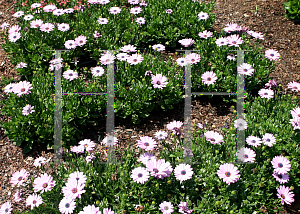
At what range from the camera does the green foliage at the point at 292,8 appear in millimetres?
6515

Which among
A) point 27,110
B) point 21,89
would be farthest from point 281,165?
point 21,89

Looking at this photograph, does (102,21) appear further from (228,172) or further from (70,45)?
(228,172)

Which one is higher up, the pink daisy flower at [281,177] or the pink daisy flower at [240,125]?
the pink daisy flower at [240,125]

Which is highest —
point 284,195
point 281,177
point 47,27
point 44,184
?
point 47,27

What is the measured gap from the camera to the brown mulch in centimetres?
405

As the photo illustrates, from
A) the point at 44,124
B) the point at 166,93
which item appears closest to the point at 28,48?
the point at 44,124

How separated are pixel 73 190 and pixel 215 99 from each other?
3.03 m

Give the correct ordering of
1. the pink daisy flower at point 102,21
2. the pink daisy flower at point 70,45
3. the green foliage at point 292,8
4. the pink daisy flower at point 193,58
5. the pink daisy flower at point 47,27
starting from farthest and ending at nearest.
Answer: the green foliage at point 292,8
the pink daisy flower at point 102,21
the pink daisy flower at point 47,27
the pink daisy flower at point 70,45
the pink daisy flower at point 193,58

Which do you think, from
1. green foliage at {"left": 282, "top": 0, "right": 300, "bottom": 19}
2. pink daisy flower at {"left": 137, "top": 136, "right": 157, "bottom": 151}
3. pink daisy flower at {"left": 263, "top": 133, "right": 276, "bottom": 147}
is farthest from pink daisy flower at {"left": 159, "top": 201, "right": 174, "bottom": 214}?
green foliage at {"left": 282, "top": 0, "right": 300, "bottom": 19}

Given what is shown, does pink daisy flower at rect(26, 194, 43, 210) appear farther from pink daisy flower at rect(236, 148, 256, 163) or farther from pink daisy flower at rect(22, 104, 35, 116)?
pink daisy flower at rect(236, 148, 256, 163)

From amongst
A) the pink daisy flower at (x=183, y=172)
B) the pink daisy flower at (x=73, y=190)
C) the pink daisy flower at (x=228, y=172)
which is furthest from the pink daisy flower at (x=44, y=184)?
the pink daisy flower at (x=228, y=172)

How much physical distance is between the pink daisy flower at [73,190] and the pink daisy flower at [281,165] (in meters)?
2.19

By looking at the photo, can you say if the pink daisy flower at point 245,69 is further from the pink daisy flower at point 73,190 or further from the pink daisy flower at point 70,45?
the pink daisy flower at point 73,190

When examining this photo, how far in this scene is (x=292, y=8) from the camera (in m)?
6.58
